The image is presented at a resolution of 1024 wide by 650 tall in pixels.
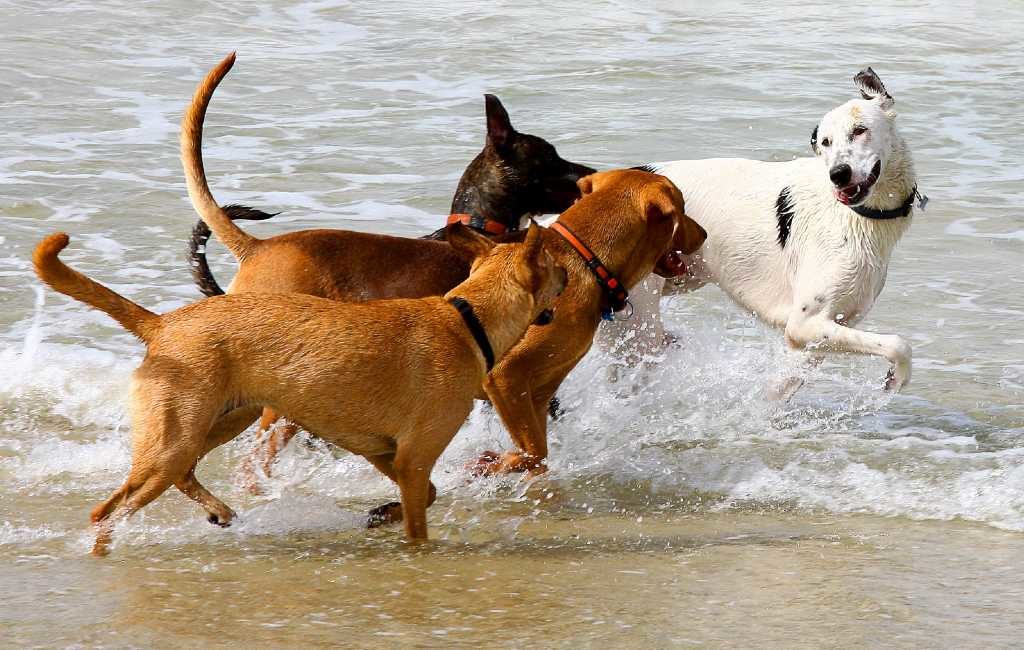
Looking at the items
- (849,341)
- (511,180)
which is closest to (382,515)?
(511,180)

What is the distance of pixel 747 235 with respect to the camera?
7.05m

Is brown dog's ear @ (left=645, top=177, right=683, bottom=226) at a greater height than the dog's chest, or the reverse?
brown dog's ear @ (left=645, top=177, right=683, bottom=226)

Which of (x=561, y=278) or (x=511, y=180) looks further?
(x=511, y=180)

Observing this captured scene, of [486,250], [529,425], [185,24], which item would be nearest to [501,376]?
[529,425]

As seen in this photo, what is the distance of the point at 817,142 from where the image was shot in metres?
6.68

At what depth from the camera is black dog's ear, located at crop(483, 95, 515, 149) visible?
6.76 meters

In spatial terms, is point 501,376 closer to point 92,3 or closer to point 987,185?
point 987,185

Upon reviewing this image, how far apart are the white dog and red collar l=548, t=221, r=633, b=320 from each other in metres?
1.33

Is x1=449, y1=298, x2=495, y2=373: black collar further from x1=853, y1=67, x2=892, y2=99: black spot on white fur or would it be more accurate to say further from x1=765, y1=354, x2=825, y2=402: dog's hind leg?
x1=853, y1=67, x2=892, y2=99: black spot on white fur

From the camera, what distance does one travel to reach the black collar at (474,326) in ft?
16.7

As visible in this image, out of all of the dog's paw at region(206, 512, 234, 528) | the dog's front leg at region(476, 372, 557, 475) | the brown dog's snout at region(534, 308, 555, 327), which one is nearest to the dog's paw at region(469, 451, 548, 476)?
the dog's front leg at region(476, 372, 557, 475)

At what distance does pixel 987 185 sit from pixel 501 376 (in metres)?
7.29

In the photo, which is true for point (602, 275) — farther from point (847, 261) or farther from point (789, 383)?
point (789, 383)

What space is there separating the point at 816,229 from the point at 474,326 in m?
2.44
